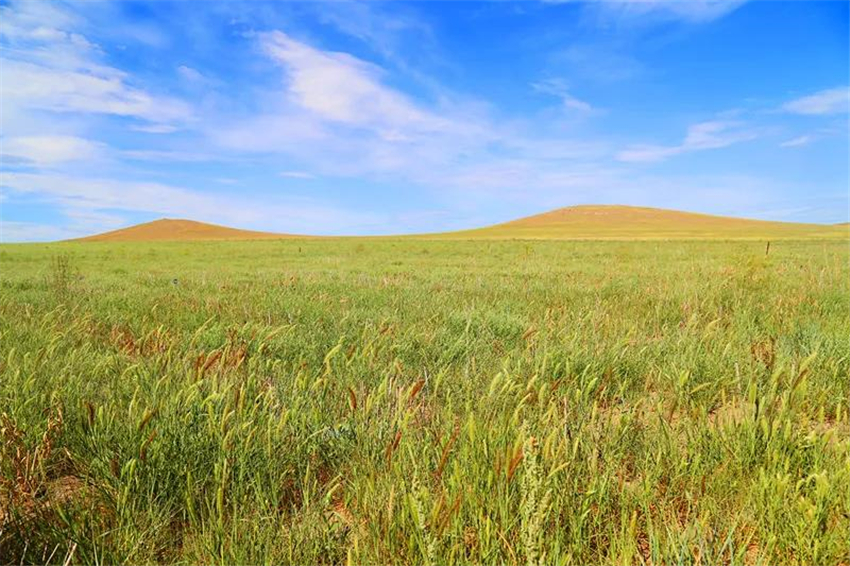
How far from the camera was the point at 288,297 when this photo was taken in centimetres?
713

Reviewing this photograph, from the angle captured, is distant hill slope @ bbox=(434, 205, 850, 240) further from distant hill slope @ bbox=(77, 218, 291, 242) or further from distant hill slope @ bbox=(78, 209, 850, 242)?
distant hill slope @ bbox=(77, 218, 291, 242)

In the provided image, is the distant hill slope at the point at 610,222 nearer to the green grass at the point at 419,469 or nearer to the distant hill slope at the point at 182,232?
the distant hill slope at the point at 182,232

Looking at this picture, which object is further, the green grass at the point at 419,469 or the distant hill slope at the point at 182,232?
the distant hill slope at the point at 182,232

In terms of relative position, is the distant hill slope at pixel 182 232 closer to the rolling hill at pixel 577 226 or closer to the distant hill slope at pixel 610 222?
the rolling hill at pixel 577 226

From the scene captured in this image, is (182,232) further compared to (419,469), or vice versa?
(182,232)

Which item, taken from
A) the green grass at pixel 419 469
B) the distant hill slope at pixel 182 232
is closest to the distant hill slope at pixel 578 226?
the distant hill slope at pixel 182 232

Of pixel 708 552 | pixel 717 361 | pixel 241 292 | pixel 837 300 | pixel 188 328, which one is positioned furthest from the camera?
pixel 241 292

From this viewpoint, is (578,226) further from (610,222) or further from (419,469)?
(419,469)

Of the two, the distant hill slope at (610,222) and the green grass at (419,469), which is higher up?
the distant hill slope at (610,222)

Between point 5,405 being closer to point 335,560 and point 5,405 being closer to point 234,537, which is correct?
point 234,537

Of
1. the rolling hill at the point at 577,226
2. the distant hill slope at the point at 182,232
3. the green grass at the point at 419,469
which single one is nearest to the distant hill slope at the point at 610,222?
the rolling hill at the point at 577,226

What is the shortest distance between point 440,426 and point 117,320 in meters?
4.73

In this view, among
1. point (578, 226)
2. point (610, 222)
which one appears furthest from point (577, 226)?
point (610, 222)

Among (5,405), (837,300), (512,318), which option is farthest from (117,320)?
(837,300)
